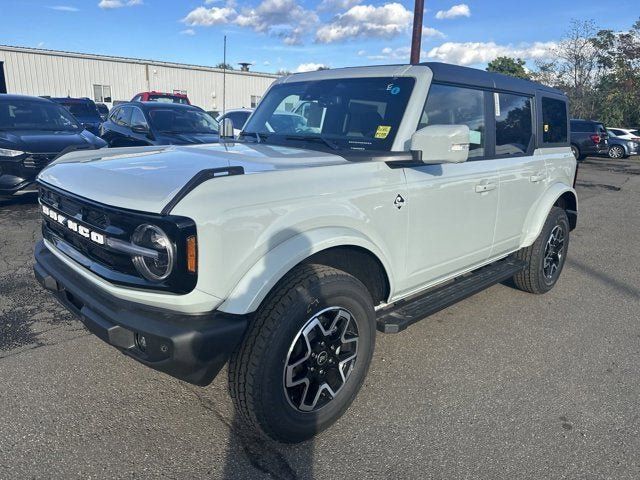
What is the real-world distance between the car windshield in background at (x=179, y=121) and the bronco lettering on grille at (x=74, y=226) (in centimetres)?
640

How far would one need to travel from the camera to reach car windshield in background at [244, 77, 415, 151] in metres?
3.32

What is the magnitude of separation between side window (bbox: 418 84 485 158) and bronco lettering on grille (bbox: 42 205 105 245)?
6.75 feet

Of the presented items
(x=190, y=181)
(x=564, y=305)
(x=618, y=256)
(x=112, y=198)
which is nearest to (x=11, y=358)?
(x=112, y=198)

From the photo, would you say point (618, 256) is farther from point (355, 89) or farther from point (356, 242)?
point (356, 242)

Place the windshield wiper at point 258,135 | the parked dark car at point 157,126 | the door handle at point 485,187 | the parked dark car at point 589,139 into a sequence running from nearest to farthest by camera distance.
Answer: the door handle at point 485,187 < the windshield wiper at point 258,135 < the parked dark car at point 157,126 < the parked dark car at point 589,139

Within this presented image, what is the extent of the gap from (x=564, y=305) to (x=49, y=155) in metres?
6.98

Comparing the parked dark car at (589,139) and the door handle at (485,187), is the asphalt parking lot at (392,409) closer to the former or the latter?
the door handle at (485,187)

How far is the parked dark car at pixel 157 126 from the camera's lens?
884 centimetres

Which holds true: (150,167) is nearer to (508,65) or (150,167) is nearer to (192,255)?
(192,255)

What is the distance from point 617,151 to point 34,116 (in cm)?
2388

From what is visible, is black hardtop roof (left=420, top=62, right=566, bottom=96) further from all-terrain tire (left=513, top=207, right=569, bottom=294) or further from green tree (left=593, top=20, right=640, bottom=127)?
green tree (left=593, top=20, right=640, bottom=127)

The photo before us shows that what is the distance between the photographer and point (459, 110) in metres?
3.70

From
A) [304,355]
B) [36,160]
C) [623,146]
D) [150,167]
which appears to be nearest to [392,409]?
[304,355]

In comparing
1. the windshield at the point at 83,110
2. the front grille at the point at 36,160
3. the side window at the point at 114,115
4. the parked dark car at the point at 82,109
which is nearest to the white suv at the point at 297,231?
the front grille at the point at 36,160
